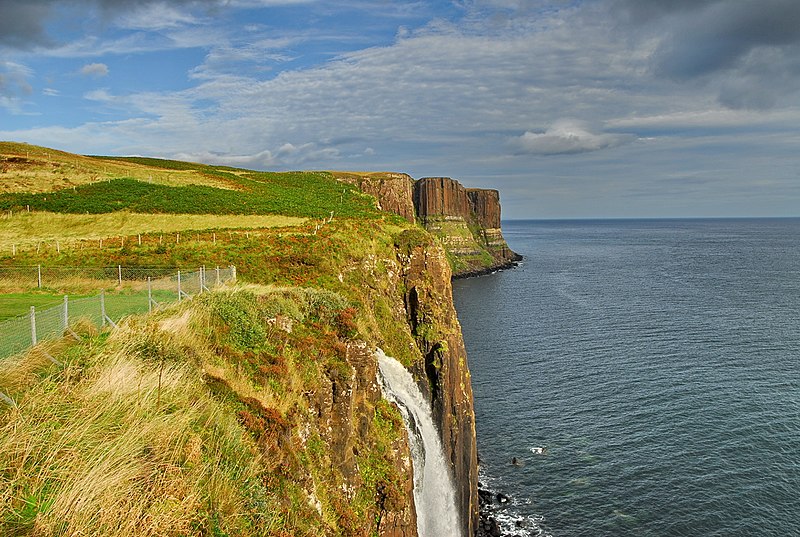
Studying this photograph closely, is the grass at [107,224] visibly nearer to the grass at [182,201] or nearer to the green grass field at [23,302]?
the grass at [182,201]

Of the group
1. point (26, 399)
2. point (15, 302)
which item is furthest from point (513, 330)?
point (26, 399)

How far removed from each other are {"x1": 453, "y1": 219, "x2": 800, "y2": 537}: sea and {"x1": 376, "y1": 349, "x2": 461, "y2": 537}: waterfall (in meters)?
8.86

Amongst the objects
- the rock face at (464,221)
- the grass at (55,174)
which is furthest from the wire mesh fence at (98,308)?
the rock face at (464,221)

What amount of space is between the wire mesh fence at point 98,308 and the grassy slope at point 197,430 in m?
0.68

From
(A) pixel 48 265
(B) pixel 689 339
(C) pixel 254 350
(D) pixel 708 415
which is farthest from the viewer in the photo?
(B) pixel 689 339

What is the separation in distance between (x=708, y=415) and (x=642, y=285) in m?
67.9

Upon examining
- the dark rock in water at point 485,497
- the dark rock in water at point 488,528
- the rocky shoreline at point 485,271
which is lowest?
the dark rock in water at point 488,528

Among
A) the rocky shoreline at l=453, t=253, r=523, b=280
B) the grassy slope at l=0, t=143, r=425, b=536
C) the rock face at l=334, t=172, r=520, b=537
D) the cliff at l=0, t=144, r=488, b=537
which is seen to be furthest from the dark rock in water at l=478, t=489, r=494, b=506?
the rocky shoreline at l=453, t=253, r=523, b=280

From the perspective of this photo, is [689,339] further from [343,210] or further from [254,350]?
[254,350]

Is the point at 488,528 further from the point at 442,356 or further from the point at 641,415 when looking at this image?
the point at 641,415

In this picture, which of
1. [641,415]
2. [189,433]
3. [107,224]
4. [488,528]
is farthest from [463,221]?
[189,433]

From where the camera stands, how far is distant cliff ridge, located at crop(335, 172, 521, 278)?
16062 centimetres

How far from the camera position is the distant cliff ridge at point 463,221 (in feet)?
527

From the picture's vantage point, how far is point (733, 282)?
108 meters
